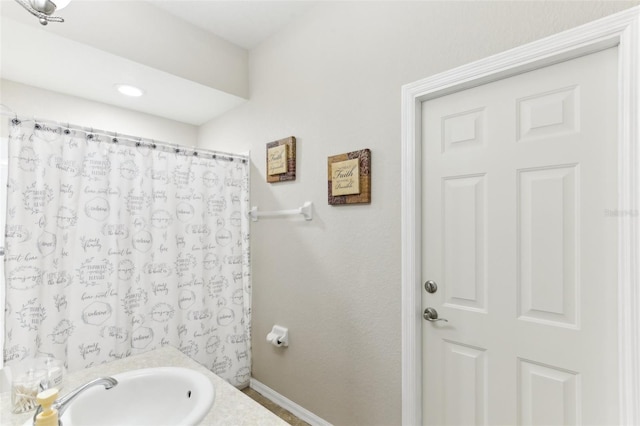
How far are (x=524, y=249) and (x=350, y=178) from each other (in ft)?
2.71

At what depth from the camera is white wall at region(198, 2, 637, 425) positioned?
4.37 ft

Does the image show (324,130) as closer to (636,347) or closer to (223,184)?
(223,184)

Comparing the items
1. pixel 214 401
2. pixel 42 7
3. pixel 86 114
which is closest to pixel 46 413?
pixel 214 401

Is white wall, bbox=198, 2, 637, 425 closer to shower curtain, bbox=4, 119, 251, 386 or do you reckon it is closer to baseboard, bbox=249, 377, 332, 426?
baseboard, bbox=249, 377, 332, 426

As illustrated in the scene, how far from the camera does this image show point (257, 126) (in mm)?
2262

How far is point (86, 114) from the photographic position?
2275 millimetres

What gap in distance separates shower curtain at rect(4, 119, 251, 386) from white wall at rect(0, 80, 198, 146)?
1.56 feet

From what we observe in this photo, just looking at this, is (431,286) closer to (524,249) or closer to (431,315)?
(431,315)

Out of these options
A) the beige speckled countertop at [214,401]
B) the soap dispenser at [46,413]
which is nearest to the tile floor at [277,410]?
the beige speckled countertop at [214,401]

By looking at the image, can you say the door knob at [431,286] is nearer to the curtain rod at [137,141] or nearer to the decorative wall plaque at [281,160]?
the decorative wall plaque at [281,160]

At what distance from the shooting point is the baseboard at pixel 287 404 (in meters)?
1.84

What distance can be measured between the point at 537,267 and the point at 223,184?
1.83m

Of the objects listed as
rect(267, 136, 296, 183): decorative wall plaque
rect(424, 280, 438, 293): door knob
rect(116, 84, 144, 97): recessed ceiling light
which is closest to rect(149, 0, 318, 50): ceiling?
rect(116, 84, 144, 97): recessed ceiling light

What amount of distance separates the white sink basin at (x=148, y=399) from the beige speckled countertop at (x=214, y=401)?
36 mm
